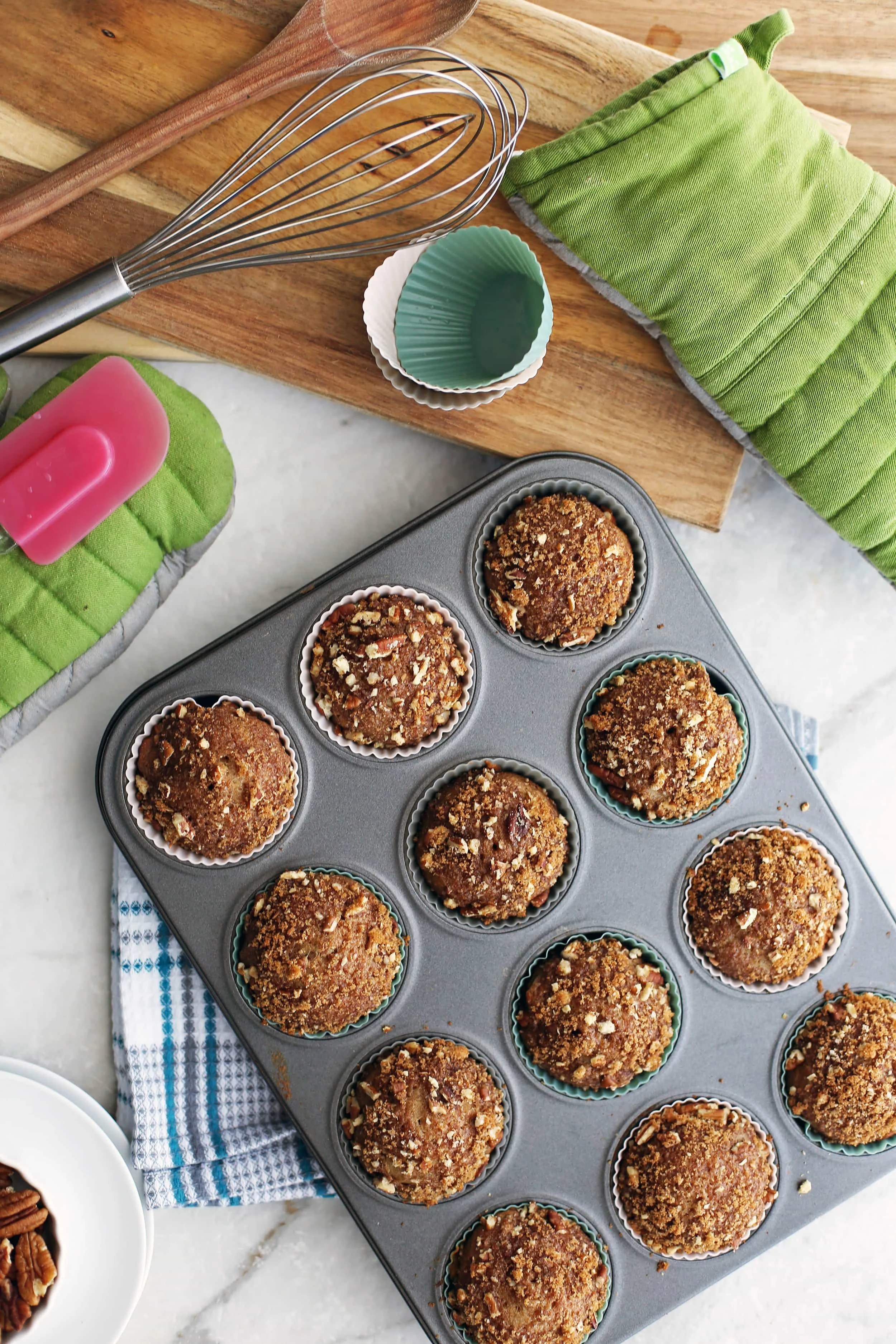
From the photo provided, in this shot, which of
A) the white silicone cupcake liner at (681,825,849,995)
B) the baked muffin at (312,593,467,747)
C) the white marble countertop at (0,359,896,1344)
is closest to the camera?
the baked muffin at (312,593,467,747)

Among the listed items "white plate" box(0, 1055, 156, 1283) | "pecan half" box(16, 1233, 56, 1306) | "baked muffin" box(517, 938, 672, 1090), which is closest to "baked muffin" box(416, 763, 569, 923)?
"baked muffin" box(517, 938, 672, 1090)

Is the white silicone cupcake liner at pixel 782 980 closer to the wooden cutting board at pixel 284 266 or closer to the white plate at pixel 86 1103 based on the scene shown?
the wooden cutting board at pixel 284 266

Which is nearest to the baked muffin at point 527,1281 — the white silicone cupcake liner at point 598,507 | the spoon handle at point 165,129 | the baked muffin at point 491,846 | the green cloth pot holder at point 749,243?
Answer: the baked muffin at point 491,846

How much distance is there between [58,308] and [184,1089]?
1.42 m

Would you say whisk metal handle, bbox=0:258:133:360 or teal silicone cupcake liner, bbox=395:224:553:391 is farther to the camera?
teal silicone cupcake liner, bbox=395:224:553:391

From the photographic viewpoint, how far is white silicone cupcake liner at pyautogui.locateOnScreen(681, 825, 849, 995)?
1.79 m

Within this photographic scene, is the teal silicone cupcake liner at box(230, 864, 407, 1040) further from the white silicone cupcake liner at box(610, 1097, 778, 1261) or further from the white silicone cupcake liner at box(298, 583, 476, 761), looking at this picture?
the white silicone cupcake liner at box(610, 1097, 778, 1261)

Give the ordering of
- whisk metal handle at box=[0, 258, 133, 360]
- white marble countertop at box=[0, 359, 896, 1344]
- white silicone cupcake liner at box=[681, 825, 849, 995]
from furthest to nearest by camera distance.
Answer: white marble countertop at box=[0, 359, 896, 1344] → white silicone cupcake liner at box=[681, 825, 849, 995] → whisk metal handle at box=[0, 258, 133, 360]

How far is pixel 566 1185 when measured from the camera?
1.78 meters

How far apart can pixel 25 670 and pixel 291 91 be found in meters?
1.17

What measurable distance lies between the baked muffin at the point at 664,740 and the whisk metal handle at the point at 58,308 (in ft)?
3.58

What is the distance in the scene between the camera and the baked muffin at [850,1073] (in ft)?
5.76

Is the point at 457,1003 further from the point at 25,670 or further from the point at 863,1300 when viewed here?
the point at 863,1300

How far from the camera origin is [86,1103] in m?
1.82
